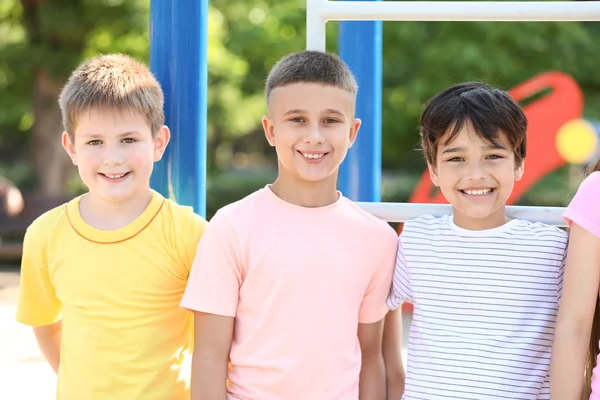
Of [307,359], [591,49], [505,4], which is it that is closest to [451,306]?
[307,359]

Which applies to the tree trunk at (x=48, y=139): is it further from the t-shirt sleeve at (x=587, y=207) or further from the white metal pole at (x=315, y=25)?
the t-shirt sleeve at (x=587, y=207)

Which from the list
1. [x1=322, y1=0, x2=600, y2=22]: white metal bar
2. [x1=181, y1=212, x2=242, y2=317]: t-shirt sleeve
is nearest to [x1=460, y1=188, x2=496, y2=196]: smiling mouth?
[x1=322, y1=0, x2=600, y2=22]: white metal bar

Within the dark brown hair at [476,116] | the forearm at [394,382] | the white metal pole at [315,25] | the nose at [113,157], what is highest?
the white metal pole at [315,25]

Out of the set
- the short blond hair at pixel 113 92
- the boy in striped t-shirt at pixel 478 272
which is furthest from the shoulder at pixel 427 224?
the short blond hair at pixel 113 92

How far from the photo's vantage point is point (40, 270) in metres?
2.02

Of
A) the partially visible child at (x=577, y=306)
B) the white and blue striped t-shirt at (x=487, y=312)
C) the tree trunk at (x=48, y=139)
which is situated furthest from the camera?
the tree trunk at (x=48, y=139)

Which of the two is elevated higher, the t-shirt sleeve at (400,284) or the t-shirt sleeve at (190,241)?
the t-shirt sleeve at (190,241)

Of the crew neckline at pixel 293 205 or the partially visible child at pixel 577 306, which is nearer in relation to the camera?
the partially visible child at pixel 577 306

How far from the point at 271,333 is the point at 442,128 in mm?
629

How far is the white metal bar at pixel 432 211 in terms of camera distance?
193 cm

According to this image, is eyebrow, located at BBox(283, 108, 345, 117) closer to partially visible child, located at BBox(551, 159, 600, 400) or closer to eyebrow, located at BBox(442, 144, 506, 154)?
eyebrow, located at BBox(442, 144, 506, 154)

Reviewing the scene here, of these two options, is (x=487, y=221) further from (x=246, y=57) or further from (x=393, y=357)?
(x=246, y=57)

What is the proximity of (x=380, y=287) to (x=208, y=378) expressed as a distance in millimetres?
457

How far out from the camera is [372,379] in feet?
6.71
